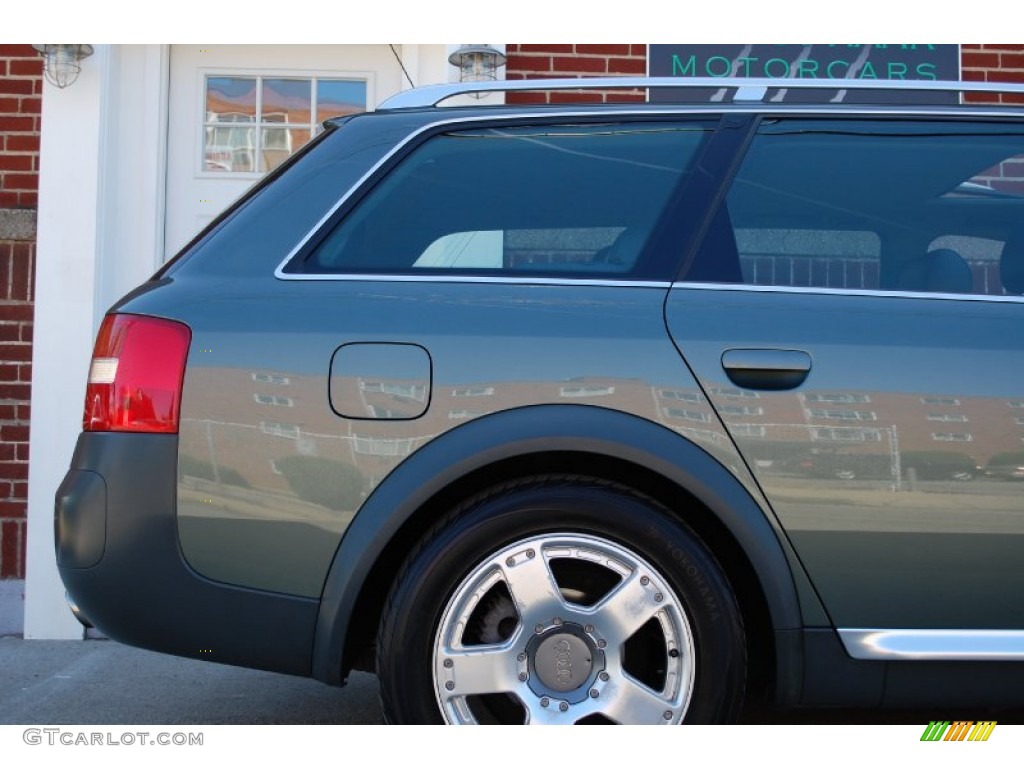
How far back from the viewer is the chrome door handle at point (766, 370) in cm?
256

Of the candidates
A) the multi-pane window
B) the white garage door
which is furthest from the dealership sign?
the multi-pane window

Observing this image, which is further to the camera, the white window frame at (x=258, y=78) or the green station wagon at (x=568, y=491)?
the white window frame at (x=258, y=78)

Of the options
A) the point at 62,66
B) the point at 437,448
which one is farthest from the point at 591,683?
the point at 62,66

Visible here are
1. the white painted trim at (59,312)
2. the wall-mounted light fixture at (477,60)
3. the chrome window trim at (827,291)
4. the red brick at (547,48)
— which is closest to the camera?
the chrome window trim at (827,291)

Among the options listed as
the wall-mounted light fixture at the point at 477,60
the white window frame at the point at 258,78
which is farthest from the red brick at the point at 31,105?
the wall-mounted light fixture at the point at 477,60

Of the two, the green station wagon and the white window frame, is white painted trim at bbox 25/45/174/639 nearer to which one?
the white window frame

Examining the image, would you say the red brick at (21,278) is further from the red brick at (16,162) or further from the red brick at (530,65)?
the red brick at (530,65)

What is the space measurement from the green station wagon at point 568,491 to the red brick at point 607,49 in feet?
9.82

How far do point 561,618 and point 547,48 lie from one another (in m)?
3.51

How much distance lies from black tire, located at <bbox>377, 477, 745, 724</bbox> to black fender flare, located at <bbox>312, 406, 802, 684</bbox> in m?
0.09

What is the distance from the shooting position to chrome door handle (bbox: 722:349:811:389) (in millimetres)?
2562

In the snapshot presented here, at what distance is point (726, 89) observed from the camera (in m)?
2.94

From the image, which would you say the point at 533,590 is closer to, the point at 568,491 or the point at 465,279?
the point at 568,491

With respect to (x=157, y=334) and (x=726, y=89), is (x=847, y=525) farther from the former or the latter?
(x=157, y=334)
